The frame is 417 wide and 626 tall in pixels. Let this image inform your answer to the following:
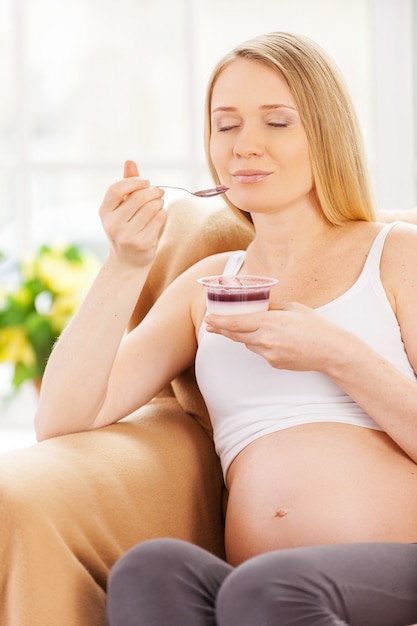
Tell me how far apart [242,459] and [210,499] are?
221 millimetres

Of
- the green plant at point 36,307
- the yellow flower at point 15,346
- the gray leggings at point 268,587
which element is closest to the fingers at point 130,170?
the gray leggings at point 268,587

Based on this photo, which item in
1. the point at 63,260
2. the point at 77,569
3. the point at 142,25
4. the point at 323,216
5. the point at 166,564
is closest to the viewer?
the point at 166,564

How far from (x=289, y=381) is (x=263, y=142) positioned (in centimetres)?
43

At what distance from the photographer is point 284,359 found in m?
1.61

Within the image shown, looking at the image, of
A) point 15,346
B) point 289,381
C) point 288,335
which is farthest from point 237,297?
point 15,346

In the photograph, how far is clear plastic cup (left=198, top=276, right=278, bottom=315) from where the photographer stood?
156 centimetres

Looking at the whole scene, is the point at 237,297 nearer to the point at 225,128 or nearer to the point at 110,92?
Result: the point at 225,128

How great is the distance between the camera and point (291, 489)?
5.43 feet

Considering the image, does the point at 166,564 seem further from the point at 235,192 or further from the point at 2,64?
the point at 2,64

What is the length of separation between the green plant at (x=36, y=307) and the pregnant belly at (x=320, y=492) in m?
1.62

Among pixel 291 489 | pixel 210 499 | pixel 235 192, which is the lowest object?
pixel 210 499

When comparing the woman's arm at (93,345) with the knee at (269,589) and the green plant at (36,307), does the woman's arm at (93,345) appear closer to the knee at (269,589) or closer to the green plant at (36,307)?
the knee at (269,589)

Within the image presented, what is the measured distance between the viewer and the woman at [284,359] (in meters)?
1.45

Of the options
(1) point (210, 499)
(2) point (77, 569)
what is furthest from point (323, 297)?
(2) point (77, 569)
